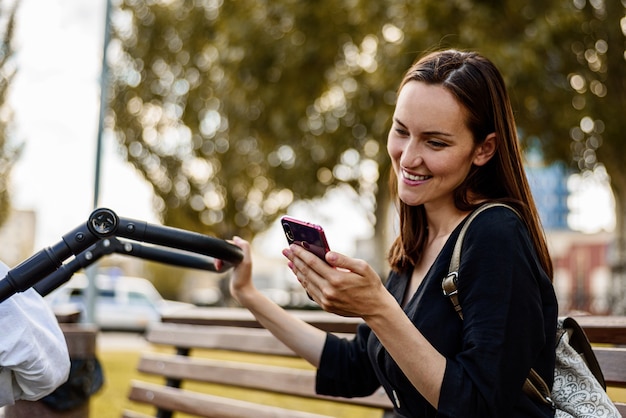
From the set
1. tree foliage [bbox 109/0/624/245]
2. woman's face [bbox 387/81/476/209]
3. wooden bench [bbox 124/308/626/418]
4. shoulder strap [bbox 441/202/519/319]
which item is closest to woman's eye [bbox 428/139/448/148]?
woman's face [bbox 387/81/476/209]

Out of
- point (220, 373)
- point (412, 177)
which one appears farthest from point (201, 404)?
point (412, 177)

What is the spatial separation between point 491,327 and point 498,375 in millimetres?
100

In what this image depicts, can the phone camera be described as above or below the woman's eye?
below

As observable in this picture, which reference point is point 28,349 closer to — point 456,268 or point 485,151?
point 456,268

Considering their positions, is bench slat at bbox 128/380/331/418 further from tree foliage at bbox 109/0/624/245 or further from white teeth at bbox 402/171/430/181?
tree foliage at bbox 109/0/624/245

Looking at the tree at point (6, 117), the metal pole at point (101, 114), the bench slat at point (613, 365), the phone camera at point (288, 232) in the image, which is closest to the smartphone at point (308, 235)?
the phone camera at point (288, 232)

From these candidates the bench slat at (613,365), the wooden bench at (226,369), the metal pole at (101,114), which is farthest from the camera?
the metal pole at (101,114)

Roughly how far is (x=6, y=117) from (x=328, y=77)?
17.3ft

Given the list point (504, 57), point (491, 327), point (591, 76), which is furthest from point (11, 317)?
point (591, 76)

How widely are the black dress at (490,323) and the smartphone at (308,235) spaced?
322 mm

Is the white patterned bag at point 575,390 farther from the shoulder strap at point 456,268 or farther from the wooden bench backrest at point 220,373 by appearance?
the wooden bench backrest at point 220,373

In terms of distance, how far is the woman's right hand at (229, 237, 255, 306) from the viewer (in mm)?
2709

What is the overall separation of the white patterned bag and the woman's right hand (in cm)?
101

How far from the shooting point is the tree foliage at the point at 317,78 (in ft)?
35.1
